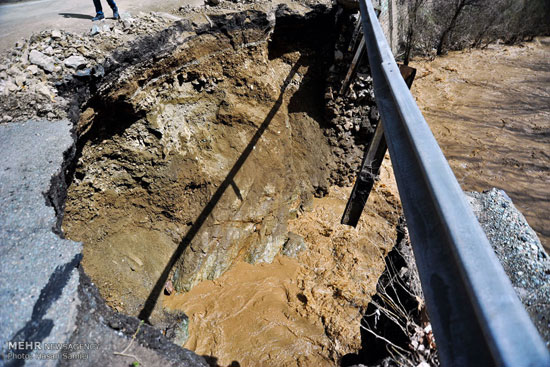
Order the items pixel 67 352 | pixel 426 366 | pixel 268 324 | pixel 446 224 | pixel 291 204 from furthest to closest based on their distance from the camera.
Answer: pixel 291 204, pixel 268 324, pixel 426 366, pixel 67 352, pixel 446 224

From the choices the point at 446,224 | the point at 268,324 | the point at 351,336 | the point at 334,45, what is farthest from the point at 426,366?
the point at 334,45

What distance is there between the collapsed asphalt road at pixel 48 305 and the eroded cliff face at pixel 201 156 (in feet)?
5.30

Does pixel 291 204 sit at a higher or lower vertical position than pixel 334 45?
lower

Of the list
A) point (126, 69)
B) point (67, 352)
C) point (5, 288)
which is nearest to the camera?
point (67, 352)

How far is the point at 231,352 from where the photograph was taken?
421cm

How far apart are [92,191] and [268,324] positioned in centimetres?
319

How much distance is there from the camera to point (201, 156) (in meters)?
5.07

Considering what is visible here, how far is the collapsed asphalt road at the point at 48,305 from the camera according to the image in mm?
1521

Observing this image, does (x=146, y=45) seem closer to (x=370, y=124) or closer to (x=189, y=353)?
(x=189, y=353)

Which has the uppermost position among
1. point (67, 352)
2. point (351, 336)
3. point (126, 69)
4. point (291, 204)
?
point (126, 69)

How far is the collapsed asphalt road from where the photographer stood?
1.52 metres

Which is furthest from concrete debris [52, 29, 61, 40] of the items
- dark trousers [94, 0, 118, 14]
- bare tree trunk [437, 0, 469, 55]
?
bare tree trunk [437, 0, 469, 55]

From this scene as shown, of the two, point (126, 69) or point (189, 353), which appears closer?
point (189, 353)

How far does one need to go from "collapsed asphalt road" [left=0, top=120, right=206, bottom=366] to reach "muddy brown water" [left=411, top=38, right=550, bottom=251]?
708cm
